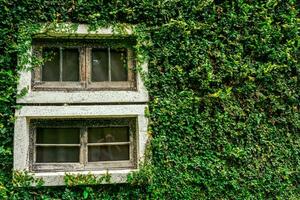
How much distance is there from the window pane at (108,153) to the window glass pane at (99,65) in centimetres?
61

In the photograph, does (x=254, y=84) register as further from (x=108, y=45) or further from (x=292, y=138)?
(x=108, y=45)

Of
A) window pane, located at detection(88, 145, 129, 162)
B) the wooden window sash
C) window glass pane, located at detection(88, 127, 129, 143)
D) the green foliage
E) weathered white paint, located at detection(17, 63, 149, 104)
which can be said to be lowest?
the green foliage

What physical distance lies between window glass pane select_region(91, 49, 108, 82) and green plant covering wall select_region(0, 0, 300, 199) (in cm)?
29

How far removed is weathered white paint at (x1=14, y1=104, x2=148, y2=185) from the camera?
9.60 ft

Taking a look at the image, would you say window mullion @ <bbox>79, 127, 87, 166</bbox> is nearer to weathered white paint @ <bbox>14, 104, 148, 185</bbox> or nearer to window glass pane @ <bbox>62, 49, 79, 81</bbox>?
weathered white paint @ <bbox>14, 104, 148, 185</bbox>

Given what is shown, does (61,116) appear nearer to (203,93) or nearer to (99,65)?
(99,65)

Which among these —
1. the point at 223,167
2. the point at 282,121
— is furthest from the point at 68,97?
the point at 282,121

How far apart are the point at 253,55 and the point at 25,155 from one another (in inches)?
87.8

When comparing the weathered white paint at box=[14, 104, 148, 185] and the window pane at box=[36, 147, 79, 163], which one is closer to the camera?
the weathered white paint at box=[14, 104, 148, 185]

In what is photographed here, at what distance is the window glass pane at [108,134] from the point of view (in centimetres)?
316

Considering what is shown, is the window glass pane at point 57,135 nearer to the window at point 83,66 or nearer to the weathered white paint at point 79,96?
the weathered white paint at point 79,96

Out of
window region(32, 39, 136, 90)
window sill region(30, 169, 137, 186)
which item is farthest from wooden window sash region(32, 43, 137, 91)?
window sill region(30, 169, 137, 186)

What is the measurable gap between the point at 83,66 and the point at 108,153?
803mm

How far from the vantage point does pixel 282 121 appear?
341 cm
